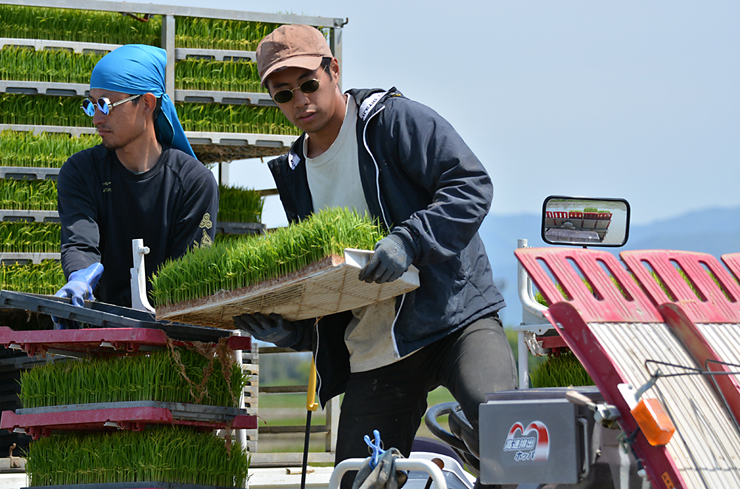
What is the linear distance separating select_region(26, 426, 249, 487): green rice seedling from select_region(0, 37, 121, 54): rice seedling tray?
141 inches

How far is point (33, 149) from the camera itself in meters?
5.51

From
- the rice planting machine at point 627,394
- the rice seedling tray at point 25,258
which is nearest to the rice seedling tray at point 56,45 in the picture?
the rice seedling tray at point 25,258

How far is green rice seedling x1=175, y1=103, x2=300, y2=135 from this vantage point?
19.0 feet

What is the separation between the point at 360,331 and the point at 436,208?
583 mm

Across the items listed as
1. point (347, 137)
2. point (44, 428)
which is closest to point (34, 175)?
point (44, 428)

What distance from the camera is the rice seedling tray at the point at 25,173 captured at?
5.42 m

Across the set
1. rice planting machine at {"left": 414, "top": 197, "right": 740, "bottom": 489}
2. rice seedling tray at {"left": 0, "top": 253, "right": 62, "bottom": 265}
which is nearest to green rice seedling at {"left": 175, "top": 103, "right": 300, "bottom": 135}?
rice seedling tray at {"left": 0, "top": 253, "right": 62, "bottom": 265}

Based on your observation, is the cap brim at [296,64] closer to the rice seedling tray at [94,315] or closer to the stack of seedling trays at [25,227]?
the rice seedling tray at [94,315]

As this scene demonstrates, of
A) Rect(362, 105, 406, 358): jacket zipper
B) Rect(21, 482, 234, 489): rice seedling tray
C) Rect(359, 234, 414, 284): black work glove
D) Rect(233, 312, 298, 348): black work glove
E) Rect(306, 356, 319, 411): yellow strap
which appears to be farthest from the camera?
Rect(306, 356, 319, 411): yellow strap

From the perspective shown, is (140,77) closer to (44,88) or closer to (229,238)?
(229,238)

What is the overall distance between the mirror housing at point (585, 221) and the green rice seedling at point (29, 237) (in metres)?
3.58

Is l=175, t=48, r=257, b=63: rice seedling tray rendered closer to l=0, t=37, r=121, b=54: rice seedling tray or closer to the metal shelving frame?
the metal shelving frame

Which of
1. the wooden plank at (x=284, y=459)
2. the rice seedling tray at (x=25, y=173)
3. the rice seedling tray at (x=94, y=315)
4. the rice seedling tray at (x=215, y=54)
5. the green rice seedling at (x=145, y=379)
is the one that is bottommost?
the wooden plank at (x=284, y=459)

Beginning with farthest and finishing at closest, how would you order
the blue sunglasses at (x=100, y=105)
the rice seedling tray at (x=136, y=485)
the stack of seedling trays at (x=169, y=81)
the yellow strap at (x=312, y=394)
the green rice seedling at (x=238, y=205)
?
the green rice seedling at (x=238, y=205) < the stack of seedling trays at (x=169, y=81) < the blue sunglasses at (x=100, y=105) < the yellow strap at (x=312, y=394) < the rice seedling tray at (x=136, y=485)
